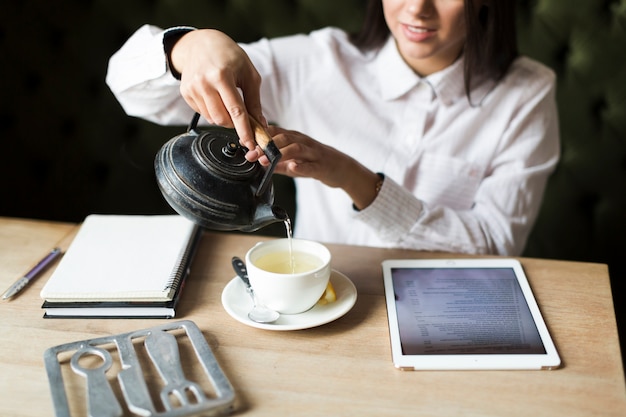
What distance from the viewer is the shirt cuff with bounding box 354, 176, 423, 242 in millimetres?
1175

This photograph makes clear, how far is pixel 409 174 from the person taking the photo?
4.59 feet

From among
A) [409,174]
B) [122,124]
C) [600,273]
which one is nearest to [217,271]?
[409,174]

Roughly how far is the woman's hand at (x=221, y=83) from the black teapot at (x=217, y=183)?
0.03 metres

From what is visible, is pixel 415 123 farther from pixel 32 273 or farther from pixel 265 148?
pixel 32 273

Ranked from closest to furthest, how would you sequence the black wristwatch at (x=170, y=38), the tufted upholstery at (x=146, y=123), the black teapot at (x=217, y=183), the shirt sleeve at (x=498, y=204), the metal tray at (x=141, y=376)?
the metal tray at (x=141, y=376) < the black teapot at (x=217, y=183) < the black wristwatch at (x=170, y=38) < the shirt sleeve at (x=498, y=204) < the tufted upholstery at (x=146, y=123)

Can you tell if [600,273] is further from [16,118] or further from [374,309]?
[16,118]

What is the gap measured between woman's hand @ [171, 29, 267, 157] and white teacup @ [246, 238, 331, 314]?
16cm

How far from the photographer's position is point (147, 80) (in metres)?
1.17

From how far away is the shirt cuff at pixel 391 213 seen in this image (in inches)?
46.3

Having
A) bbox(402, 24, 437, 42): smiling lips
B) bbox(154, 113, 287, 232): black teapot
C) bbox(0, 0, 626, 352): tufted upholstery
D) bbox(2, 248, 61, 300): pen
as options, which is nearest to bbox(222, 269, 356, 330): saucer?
bbox(154, 113, 287, 232): black teapot

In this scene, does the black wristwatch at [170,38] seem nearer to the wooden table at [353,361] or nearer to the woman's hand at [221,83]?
the woman's hand at [221,83]

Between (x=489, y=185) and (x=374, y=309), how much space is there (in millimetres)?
489

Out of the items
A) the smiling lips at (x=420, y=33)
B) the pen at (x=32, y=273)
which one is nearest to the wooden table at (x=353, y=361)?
the pen at (x=32, y=273)

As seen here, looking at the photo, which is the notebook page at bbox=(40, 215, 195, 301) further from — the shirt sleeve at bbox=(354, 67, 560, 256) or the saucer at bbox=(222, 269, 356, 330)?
the shirt sleeve at bbox=(354, 67, 560, 256)
